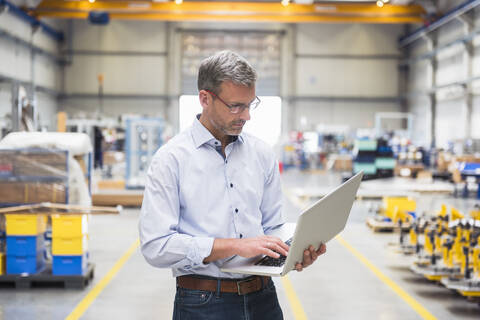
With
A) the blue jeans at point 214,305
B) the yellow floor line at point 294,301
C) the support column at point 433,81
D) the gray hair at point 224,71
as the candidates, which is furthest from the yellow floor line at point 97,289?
the support column at point 433,81

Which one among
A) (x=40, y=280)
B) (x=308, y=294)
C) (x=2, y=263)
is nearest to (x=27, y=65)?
(x=2, y=263)

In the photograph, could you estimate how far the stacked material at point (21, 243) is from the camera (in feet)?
20.5

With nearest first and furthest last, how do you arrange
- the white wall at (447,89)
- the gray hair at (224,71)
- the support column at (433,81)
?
the gray hair at (224,71), the white wall at (447,89), the support column at (433,81)

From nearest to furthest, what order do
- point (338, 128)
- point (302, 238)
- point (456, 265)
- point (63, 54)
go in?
point (302, 238), point (456, 265), point (338, 128), point (63, 54)

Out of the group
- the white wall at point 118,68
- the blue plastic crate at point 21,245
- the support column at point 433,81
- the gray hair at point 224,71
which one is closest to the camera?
the gray hair at point 224,71

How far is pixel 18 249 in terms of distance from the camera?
20.5 ft

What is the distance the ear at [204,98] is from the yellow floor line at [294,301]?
12.2ft

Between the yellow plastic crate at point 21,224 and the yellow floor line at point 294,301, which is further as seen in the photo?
the yellow plastic crate at point 21,224

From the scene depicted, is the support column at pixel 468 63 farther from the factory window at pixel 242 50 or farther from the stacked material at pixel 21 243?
the stacked material at pixel 21 243

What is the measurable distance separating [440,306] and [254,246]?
4.41 m

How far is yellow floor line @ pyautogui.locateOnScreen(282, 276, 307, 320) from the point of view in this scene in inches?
210

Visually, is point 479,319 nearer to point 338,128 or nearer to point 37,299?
point 37,299

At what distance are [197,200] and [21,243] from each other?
4921 mm

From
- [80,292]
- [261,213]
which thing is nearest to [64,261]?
[80,292]
